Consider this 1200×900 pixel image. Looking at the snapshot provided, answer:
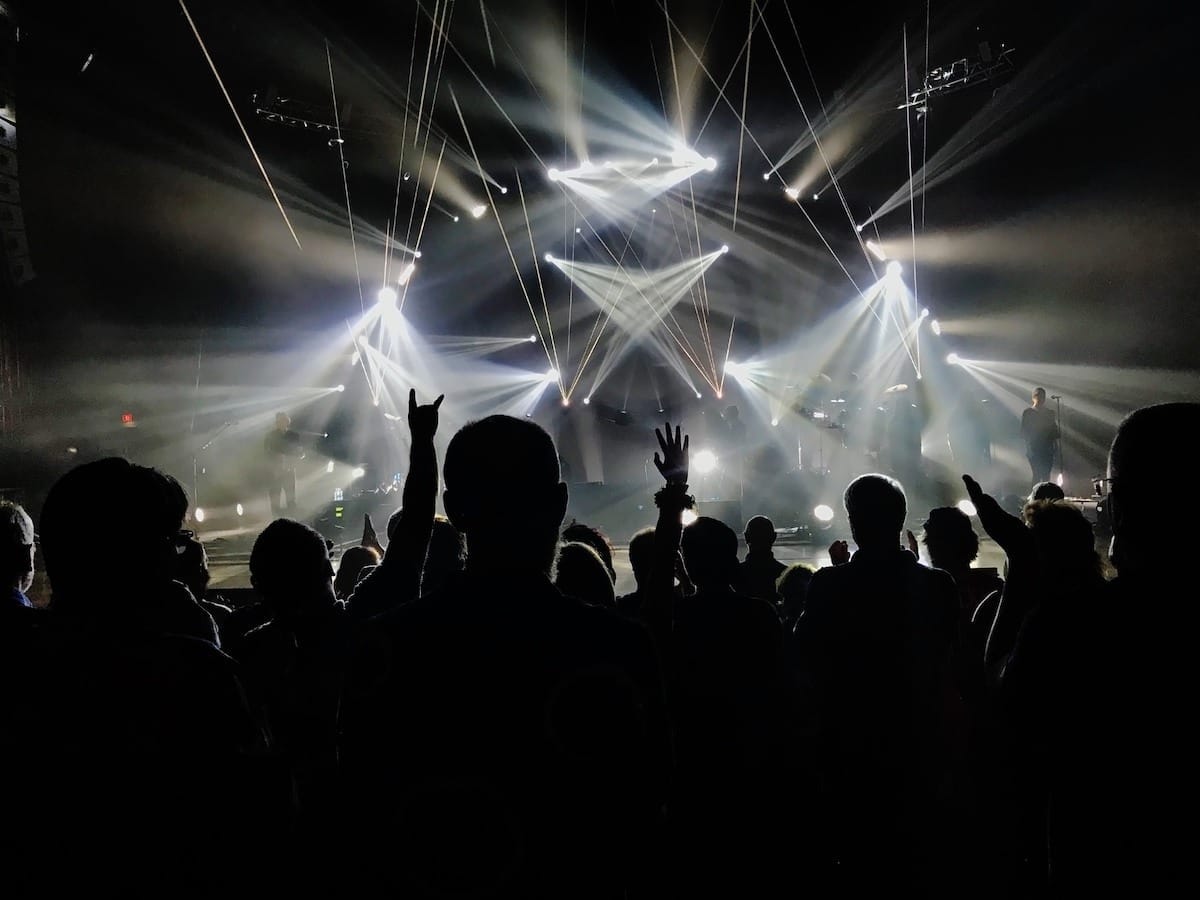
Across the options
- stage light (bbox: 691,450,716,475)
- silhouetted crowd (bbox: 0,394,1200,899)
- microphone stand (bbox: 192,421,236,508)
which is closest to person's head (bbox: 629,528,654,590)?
silhouetted crowd (bbox: 0,394,1200,899)

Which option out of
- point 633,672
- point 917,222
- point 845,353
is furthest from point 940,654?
point 845,353

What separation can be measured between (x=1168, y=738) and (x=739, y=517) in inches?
411

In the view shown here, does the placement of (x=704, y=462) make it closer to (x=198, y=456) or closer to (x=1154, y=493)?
(x=198, y=456)

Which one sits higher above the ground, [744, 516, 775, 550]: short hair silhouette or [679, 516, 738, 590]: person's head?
[679, 516, 738, 590]: person's head

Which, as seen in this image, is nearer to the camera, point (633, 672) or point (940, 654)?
point (633, 672)

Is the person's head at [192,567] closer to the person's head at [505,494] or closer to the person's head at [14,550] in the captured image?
the person's head at [14,550]

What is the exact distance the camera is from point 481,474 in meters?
1.29

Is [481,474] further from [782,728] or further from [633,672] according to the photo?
[782,728]

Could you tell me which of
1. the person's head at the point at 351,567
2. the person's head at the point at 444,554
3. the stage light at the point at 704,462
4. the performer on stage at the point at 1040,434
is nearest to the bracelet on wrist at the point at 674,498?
the person's head at the point at 444,554

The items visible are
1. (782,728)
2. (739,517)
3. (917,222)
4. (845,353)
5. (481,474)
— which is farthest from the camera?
(845,353)

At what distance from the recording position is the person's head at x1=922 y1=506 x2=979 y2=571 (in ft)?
11.1

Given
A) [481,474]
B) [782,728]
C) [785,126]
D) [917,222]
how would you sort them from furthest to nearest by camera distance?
1. [917,222]
2. [785,126]
3. [782,728]
4. [481,474]

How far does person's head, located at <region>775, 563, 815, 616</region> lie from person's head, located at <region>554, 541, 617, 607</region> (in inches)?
64.4

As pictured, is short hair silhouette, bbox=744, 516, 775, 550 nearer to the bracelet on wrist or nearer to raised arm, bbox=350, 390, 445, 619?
the bracelet on wrist
